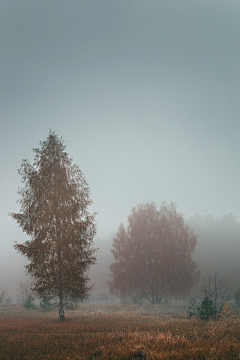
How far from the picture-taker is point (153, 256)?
1142 inches

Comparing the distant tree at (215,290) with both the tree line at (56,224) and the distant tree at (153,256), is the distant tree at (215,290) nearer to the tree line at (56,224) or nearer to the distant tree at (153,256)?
the distant tree at (153,256)

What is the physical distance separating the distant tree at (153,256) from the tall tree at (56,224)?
47.3 ft

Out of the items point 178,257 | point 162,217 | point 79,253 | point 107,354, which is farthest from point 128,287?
point 107,354

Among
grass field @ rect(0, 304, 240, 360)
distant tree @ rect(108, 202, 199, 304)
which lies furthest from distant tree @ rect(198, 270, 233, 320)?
grass field @ rect(0, 304, 240, 360)

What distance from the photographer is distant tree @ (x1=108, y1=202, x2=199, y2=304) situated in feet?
89.8

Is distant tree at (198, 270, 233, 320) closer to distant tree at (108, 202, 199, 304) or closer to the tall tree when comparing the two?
distant tree at (108, 202, 199, 304)

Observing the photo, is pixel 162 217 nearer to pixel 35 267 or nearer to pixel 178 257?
pixel 178 257

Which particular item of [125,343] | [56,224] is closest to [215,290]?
[125,343]

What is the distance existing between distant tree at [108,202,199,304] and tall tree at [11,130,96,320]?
47.3 ft

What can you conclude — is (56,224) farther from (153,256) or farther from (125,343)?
(153,256)

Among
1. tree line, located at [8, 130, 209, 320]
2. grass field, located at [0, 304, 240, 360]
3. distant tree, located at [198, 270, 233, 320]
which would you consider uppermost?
tree line, located at [8, 130, 209, 320]

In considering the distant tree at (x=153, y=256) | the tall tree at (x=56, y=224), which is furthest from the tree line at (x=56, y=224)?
the distant tree at (x=153, y=256)

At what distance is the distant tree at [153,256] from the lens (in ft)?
89.8

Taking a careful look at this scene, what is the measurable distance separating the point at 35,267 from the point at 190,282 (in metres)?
21.7
